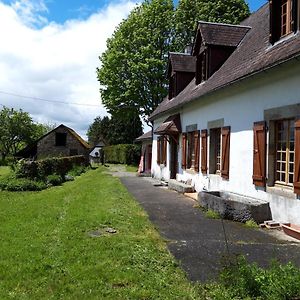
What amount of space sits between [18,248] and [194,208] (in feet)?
19.5

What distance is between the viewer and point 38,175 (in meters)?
24.4

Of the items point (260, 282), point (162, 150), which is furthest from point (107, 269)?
point (162, 150)

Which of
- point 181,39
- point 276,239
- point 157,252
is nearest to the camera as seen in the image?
point 157,252

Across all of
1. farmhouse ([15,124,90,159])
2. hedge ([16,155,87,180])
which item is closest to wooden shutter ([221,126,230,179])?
hedge ([16,155,87,180])

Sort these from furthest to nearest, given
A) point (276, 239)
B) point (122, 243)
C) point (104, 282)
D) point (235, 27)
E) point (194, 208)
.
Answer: point (235, 27)
point (194, 208)
point (276, 239)
point (122, 243)
point (104, 282)

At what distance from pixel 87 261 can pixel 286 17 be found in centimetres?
768

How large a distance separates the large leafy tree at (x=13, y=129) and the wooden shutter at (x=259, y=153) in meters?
60.0

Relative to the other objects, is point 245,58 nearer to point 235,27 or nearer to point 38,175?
point 235,27

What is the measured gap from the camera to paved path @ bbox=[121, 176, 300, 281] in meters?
5.93

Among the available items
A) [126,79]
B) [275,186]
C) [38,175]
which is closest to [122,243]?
[275,186]

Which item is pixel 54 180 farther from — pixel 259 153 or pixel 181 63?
pixel 259 153

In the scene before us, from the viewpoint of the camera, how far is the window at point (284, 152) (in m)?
8.91

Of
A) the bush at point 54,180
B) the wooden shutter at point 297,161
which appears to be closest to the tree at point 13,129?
the bush at point 54,180

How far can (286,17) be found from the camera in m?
9.83
